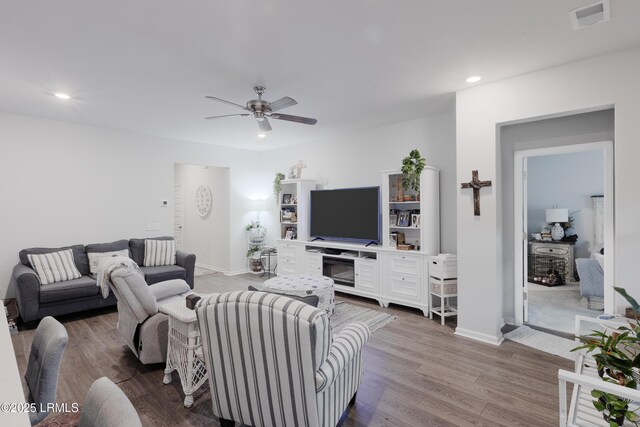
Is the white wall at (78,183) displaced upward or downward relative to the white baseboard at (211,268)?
upward

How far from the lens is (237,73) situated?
118 inches

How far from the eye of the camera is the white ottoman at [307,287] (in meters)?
3.66

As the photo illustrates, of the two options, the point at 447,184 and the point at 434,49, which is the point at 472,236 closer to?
the point at 447,184

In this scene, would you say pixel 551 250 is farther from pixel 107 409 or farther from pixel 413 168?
pixel 107 409

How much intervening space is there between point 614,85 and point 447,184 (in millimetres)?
1983

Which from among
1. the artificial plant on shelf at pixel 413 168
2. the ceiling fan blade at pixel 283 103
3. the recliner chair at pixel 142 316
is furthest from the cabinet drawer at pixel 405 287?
the recliner chair at pixel 142 316

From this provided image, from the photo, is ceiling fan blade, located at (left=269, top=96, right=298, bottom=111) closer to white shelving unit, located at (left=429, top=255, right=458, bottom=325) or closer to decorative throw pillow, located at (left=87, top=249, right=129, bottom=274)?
white shelving unit, located at (left=429, top=255, right=458, bottom=325)

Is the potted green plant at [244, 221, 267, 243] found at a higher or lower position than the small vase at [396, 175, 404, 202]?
lower

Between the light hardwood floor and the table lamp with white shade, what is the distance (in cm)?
339

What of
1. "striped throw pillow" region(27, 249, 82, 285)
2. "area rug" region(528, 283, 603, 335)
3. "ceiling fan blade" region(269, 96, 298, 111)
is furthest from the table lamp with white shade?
"striped throw pillow" region(27, 249, 82, 285)

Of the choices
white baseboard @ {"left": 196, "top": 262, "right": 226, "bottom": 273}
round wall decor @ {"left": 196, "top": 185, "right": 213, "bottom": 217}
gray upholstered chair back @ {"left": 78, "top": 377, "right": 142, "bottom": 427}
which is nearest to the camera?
gray upholstered chair back @ {"left": 78, "top": 377, "right": 142, "bottom": 427}

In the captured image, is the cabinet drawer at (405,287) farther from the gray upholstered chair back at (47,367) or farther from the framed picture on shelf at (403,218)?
the gray upholstered chair back at (47,367)

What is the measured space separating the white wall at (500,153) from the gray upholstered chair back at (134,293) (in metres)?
3.14

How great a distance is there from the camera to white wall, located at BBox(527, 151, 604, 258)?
557 cm
